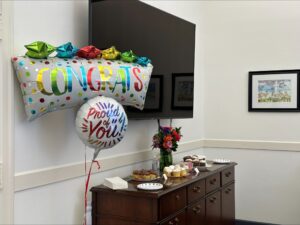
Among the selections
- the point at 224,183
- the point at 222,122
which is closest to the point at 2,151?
the point at 224,183

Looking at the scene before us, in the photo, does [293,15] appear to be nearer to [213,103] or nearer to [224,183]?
[213,103]

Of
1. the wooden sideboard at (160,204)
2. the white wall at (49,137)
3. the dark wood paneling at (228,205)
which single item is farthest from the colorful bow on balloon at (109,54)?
the dark wood paneling at (228,205)

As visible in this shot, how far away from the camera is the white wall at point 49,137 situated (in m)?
1.96

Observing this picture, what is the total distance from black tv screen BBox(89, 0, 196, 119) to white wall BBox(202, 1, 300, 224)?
819mm

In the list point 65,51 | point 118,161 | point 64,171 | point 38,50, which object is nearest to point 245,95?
point 118,161

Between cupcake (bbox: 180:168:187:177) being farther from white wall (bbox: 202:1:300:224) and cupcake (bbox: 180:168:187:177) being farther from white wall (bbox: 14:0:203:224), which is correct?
white wall (bbox: 202:1:300:224)

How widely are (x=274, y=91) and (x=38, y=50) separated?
280 centimetres

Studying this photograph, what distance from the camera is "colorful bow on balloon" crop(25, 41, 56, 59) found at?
181 centimetres

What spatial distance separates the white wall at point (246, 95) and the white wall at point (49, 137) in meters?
1.97

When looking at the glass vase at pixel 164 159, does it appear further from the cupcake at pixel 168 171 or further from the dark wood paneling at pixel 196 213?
the dark wood paneling at pixel 196 213

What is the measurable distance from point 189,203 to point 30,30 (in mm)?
1476

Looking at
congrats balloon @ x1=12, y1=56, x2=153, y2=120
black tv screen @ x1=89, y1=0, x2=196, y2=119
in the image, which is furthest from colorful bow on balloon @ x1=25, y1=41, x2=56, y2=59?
black tv screen @ x1=89, y1=0, x2=196, y2=119

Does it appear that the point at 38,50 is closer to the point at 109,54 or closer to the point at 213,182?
the point at 109,54

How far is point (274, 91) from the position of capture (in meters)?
3.94
